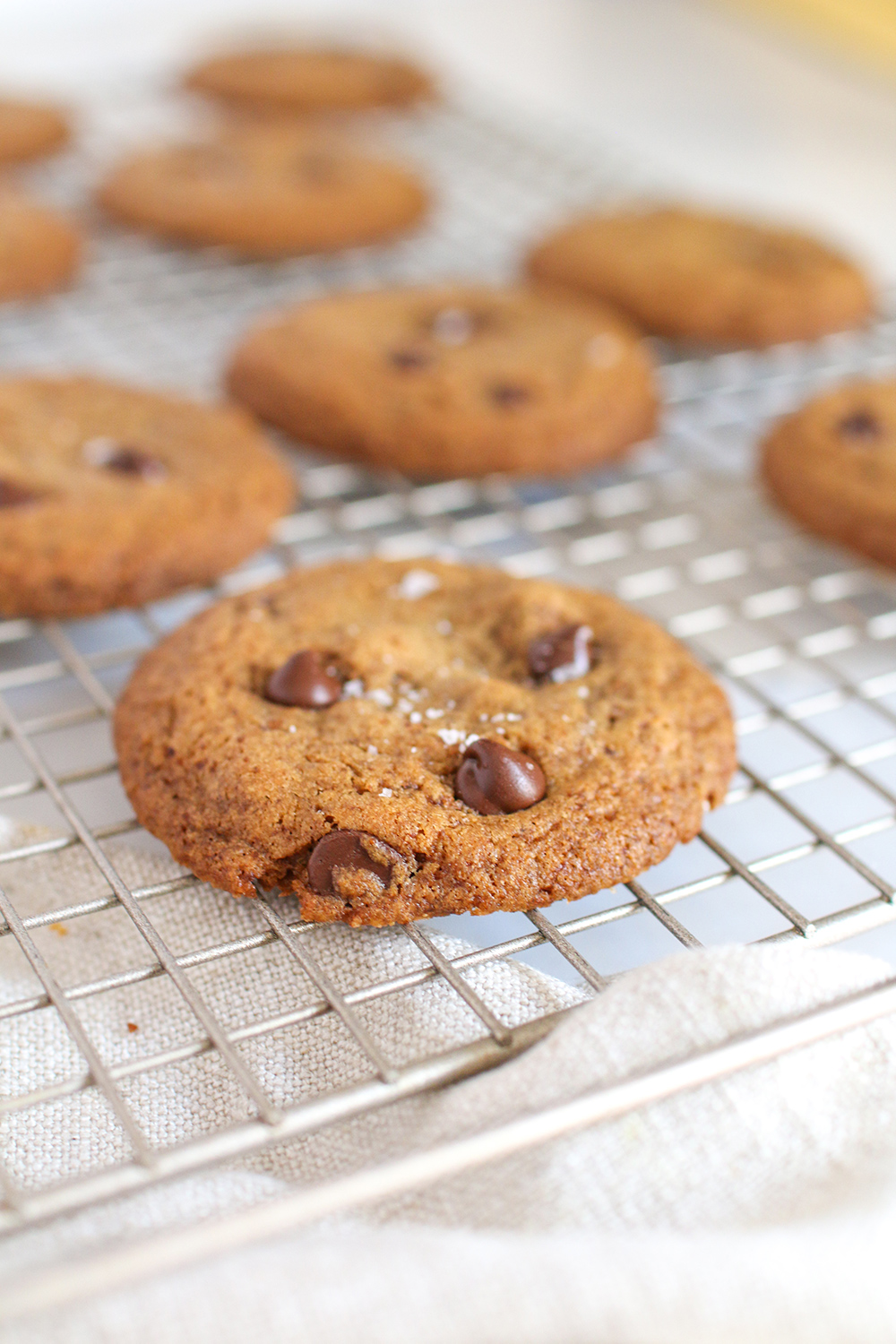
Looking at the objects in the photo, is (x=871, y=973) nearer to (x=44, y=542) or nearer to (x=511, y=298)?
(x=44, y=542)

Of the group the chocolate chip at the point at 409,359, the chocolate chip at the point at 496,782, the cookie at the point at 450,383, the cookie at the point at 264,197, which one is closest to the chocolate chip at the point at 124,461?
the cookie at the point at 450,383

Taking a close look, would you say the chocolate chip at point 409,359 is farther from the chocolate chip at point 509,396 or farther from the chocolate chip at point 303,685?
the chocolate chip at point 303,685

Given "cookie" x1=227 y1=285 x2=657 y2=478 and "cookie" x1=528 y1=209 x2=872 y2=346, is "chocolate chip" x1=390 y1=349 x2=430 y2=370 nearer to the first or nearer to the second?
"cookie" x1=227 y1=285 x2=657 y2=478

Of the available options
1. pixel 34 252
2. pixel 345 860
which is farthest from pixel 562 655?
pixel 34 252

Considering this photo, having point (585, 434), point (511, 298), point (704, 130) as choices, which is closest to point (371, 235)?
point (511, 298)

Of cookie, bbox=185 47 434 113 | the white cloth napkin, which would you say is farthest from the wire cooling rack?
cookie, bbox=185 47 434 113

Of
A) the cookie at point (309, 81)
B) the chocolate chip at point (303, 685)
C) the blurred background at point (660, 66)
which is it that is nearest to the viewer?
the chocolate chip at point (303, 685)
